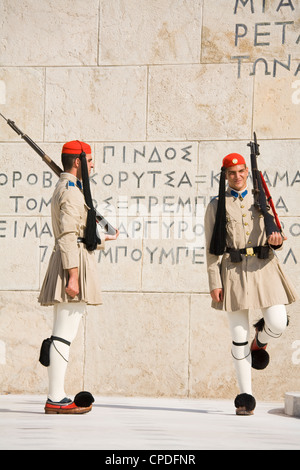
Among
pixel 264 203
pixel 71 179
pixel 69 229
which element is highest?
pixel 71 179

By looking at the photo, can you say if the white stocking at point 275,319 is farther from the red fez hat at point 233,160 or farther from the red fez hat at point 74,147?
the red fez hat at point 74,147

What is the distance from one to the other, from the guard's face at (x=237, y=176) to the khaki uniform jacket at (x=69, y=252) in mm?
1148

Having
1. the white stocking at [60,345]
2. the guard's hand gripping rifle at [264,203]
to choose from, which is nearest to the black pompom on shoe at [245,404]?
the guard's hand gripping rifle at [264,203]

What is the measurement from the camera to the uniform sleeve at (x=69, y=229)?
7.22 m

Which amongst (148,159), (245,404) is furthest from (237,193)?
(148,159)

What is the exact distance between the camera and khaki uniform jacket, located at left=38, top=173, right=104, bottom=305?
23.7 feet

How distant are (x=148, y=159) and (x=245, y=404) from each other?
9.12 ft

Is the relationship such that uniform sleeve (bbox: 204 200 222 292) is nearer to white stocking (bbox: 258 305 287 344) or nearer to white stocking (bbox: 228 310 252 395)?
white stocking (bbox: 228 310 252 395)

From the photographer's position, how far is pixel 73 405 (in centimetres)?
733

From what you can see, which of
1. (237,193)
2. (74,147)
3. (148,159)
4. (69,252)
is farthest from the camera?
(148,159)

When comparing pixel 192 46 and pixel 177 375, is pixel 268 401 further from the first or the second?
pixel 192 46

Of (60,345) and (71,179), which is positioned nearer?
(60,345)

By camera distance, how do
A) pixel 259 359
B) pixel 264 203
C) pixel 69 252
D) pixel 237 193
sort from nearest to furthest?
pixel 69 252 → pixel 264 203 → pixel 237 193 → pixel 259 359

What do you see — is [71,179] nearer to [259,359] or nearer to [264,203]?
[264,203]
